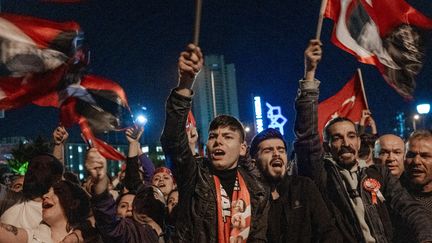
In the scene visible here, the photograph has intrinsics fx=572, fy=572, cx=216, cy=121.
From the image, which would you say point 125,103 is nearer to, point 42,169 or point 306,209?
point 42,169

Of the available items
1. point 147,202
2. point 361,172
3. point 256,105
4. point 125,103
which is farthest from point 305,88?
point 256,105

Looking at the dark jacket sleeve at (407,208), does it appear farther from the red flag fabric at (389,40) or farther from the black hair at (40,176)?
A: the black hair at (40,176)

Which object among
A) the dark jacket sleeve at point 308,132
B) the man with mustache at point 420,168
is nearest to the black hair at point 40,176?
the dark jacket sleeve at point 308,132

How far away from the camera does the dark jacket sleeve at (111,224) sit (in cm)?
414

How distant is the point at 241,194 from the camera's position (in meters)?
4.13

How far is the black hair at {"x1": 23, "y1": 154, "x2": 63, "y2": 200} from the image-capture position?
4.87m

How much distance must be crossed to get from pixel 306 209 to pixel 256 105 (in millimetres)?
49286

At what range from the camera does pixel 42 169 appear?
498 centimetres

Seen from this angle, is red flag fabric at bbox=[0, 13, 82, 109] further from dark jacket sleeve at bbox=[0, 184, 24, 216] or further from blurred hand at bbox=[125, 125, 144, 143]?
blurred hand at bbox=[125, 125, 144, 143]

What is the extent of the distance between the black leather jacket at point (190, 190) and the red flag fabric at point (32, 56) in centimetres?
209

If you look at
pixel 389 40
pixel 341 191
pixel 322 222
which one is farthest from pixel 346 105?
pixel 322 222

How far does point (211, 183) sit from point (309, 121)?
114 cm

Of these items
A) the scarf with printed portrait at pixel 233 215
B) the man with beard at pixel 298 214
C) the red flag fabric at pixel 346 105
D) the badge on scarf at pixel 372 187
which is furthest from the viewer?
the red flag fabric at pixel 346 105

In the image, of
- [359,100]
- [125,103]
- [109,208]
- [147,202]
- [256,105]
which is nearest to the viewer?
[109,208]
